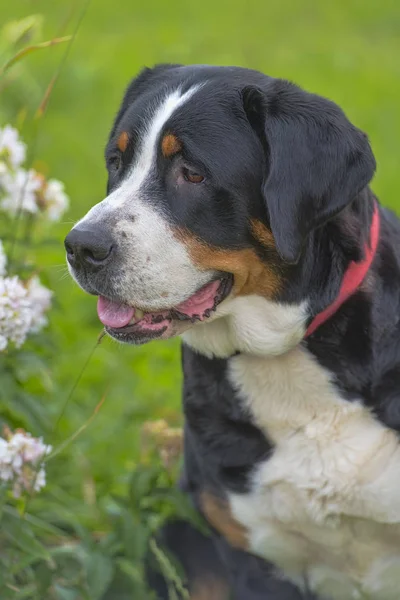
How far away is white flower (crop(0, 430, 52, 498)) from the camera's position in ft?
9.39

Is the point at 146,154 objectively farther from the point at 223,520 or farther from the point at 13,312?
the point at 223,520

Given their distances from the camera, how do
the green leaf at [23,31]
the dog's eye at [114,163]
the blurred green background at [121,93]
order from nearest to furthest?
the green leaf at [23,31] < the dog's eye at [114,163] < the blurred green background at [121,93]

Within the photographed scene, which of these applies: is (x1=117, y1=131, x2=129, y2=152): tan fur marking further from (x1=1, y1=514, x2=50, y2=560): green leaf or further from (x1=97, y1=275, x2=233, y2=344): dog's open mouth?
(x1=1, y1=514, x2=50, y2=560): green leaf

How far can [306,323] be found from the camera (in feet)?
9.77

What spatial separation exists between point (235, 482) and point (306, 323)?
1.71 feet

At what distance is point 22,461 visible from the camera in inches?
113

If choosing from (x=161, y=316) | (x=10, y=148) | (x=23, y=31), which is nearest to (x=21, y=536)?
(x=161, y=316)

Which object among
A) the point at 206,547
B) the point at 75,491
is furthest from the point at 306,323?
the point at 75,491

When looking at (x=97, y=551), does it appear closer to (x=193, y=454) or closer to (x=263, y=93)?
(x=193, y=454)

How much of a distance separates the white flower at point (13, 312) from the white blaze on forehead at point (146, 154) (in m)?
0.28

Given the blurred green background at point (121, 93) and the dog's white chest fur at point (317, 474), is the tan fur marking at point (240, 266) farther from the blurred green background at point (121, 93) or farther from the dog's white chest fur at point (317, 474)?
the blurred green background at point (121, 93)

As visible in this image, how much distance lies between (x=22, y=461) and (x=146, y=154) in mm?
864

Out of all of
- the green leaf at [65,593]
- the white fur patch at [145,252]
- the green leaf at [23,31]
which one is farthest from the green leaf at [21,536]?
the green leaf at [23,31]

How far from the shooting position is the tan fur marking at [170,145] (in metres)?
2.88
